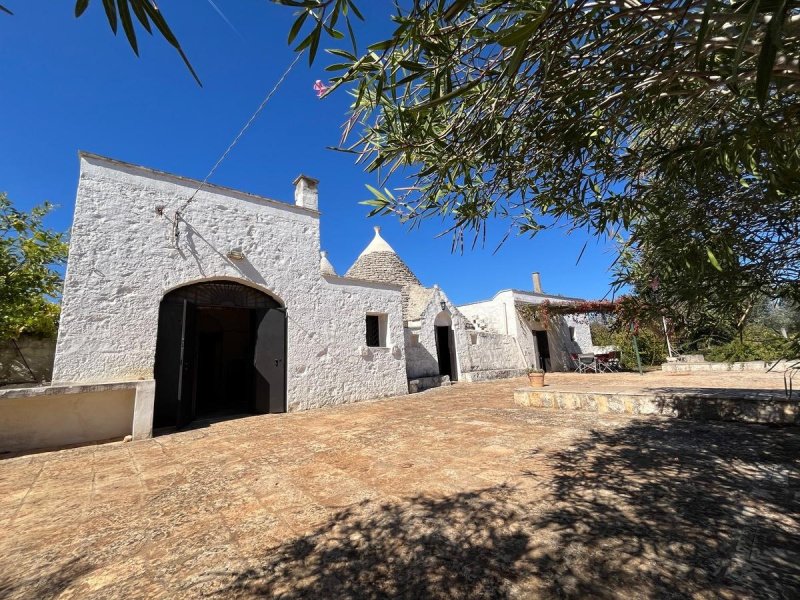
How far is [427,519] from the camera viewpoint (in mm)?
2271

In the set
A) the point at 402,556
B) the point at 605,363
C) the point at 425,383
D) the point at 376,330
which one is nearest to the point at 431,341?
the point at 425,383

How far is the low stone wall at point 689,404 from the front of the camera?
170 inches

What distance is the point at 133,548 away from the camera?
214cm

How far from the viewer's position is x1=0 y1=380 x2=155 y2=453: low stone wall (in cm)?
498

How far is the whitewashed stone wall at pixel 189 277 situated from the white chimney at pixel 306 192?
1.06ft

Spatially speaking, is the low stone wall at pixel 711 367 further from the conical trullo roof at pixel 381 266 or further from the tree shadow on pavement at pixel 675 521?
the tree shadow on pavement at pixel 675 521

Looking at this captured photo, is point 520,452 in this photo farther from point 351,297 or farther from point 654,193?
point 351,297

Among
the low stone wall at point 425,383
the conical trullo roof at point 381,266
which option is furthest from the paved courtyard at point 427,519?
the conical trullo roof at point 381,266

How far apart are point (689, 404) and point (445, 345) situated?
9536 millimetres

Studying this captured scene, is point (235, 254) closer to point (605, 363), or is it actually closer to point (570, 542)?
point (570, 542)

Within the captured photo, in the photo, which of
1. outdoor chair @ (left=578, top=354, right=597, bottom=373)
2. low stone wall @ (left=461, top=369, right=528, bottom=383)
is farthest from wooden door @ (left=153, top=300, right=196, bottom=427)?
outdoor chair @ (left=578, top=354, right=597, bottom=373)

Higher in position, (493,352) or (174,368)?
(174,368)

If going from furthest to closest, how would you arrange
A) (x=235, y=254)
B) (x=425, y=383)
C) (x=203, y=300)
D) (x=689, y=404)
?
(x=425, y=383)
(x=235, y=254)
(x=203, y=300)
(x=689, y=404)

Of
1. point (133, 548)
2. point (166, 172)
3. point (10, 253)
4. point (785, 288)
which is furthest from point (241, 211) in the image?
point (785, 288)
